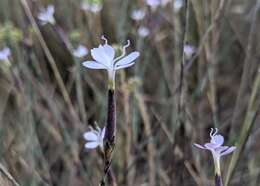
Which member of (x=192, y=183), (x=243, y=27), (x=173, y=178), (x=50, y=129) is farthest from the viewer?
(x=243, y=27)

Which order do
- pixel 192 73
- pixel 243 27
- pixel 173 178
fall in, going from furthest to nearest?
pixel 243 27 < pixel 192 73 < pixel 173 178

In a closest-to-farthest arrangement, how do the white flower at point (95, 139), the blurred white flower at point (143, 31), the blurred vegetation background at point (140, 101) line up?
1. the white flower at point (95, 139)
2. the blurred vegetation background at point (140, 101)
3. the blurred white flower at point (143, 31)

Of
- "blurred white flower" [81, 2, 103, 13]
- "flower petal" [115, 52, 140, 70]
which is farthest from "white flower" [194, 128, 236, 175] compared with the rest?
"blurred white flower" [81, 2, 103, 13]

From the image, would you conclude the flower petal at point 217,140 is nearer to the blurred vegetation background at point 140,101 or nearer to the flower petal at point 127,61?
the flower petal at point 127,61

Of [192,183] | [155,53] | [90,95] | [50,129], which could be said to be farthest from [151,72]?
[192,183]

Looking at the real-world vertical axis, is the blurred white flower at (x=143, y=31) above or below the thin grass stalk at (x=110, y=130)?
above

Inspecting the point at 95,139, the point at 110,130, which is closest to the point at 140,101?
the point at 95,139

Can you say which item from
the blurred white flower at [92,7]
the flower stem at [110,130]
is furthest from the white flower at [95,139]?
the blurred white flower at [92,7]

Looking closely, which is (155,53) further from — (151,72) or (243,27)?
(243,27)
